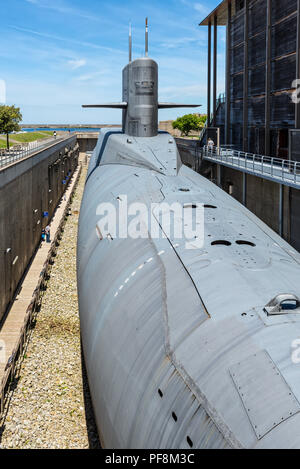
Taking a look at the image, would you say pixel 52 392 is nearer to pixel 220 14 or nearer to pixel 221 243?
pixel 221 243

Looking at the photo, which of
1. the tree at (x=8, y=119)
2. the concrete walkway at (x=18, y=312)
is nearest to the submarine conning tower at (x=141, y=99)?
the concrete walkway at (x=18, y=312)

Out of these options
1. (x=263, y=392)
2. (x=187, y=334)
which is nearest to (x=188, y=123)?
(x=187, y=334)

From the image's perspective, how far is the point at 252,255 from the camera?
415 inches

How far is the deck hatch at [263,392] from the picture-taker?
5738mm

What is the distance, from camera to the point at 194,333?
25.8 ft

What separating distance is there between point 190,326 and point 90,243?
8331 mm

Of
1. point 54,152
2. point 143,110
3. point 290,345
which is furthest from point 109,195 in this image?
point 54,152

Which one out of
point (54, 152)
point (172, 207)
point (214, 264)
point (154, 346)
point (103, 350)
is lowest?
point (103, 350)

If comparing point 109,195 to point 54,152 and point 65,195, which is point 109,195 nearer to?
point 54,152

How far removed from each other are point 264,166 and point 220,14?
2817cm

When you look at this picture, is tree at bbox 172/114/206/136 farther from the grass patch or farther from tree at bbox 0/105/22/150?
the grass patch

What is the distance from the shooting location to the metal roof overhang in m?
47.9

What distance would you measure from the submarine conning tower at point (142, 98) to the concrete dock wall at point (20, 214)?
7715mm

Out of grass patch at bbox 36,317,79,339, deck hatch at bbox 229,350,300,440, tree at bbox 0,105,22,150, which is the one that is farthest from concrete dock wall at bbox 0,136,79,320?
deck hatch at bbox 229,350,300,440
